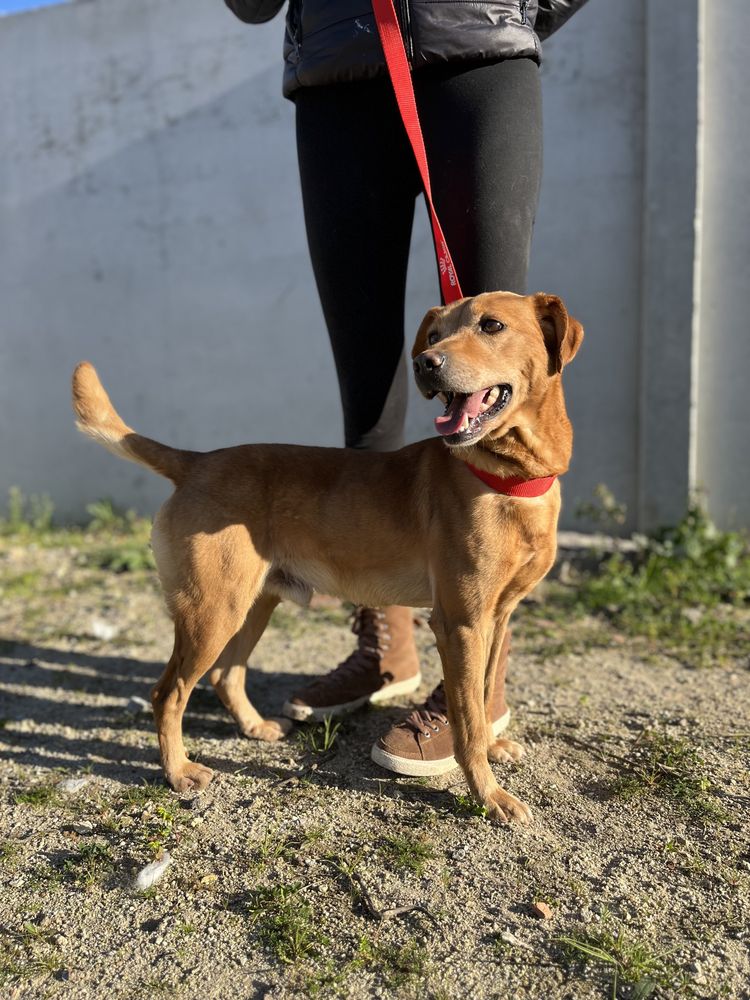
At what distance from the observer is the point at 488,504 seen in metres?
2.17

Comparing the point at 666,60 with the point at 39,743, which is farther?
the point at 666,60

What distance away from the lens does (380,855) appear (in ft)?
6.52

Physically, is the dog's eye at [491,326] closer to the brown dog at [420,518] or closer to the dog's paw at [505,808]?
the brown dog at [420,518]

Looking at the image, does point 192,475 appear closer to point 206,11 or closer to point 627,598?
point 627,598

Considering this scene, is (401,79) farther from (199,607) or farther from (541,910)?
(541,910)

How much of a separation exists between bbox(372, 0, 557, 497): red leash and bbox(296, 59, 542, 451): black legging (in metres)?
0.11

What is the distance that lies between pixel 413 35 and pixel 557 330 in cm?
88

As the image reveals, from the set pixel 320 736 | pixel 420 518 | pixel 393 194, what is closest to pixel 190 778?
pixel 320 736

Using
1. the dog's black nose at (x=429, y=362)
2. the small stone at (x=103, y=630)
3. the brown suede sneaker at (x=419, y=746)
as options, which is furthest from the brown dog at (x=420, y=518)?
the small stone at (x=103, y=630)

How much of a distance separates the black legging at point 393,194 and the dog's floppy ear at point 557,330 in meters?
0.20

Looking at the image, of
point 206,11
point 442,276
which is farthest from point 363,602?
point 206,11

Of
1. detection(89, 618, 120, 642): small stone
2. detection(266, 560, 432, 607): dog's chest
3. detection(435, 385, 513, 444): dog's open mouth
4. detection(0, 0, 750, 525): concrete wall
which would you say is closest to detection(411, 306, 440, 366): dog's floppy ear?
detection(435, 385, 513, 444): dog's open mouth

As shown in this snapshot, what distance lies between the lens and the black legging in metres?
2.22

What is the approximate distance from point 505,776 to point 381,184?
177 cm
